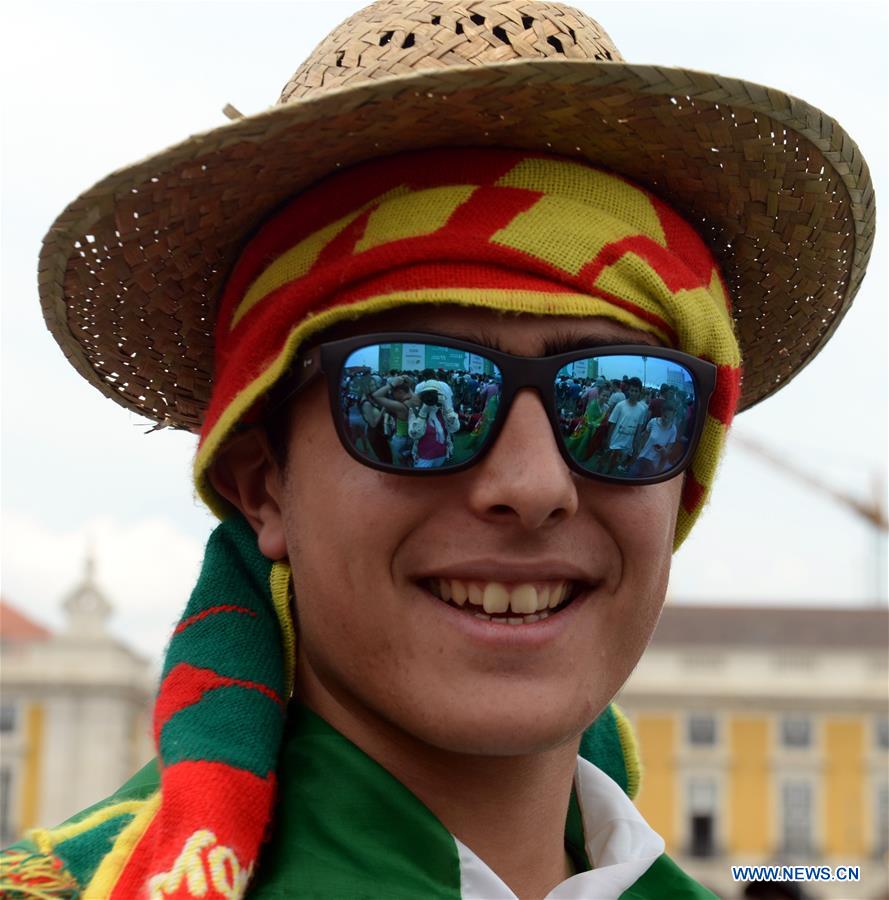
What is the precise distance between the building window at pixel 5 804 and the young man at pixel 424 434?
4723cm

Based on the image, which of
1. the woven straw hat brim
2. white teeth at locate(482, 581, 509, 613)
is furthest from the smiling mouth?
the woven straw hat brim

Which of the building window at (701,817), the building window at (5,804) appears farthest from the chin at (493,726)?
the building window at (701,817)

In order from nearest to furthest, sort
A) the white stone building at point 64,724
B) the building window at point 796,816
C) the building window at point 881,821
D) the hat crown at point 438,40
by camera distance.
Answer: the hat crown at point 438,40
the building window at point 881,821
the white stone building at point 64,724
the building window at point 796,816

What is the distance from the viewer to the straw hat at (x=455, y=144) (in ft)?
7.07

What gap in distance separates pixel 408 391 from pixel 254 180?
0.38 metres

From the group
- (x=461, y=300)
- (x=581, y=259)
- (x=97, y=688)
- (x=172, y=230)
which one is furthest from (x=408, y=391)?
(x=97, y=688)

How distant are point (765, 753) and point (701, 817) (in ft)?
8.70

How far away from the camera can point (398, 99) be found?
2.13 m

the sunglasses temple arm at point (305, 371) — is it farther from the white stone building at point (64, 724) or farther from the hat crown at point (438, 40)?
the white stone building at point (64, 724)

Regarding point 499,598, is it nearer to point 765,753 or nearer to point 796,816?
point 765,753

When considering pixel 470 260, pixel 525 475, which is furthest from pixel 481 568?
pixel 470 260

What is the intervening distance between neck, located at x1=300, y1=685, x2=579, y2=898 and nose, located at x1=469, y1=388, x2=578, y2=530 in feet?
1.15

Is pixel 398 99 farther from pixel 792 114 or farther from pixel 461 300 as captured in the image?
pixel 792 114

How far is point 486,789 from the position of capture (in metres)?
2.26
